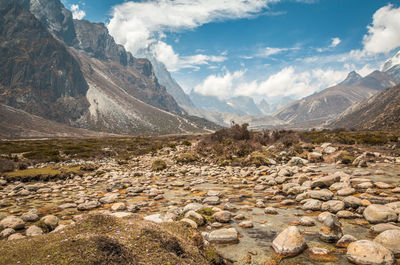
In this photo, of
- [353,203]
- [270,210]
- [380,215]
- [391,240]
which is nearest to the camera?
[391,240]

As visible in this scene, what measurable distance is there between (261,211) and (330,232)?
279cm

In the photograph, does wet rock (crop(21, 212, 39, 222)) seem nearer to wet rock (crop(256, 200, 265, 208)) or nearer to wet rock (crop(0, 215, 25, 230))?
wet rock (crop(0, 215, 25, 230))

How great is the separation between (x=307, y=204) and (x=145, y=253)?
6686 mm

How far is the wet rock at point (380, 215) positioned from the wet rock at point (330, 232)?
144 centimetres

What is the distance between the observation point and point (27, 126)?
153500 millimetres

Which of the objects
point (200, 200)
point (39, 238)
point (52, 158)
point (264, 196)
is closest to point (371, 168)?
point (264, 196)

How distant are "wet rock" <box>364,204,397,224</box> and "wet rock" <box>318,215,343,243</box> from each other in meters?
1.44

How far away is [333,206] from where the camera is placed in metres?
7.70

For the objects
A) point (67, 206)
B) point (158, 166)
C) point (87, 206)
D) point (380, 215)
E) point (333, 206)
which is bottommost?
point (158, 166)

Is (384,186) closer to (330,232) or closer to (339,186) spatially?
(339,186)

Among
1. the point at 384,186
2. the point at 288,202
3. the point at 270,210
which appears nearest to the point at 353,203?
the point at 288,202

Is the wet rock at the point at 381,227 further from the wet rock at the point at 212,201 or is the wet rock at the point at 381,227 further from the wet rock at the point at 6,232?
the wet rock at the point at 6,232

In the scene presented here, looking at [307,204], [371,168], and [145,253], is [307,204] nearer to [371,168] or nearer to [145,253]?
[145,253]

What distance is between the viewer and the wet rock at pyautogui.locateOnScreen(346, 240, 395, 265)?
432 cm
